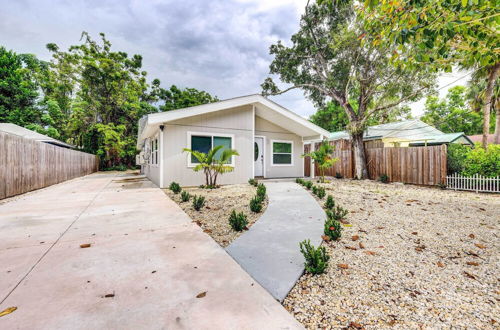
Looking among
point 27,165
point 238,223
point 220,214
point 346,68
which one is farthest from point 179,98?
point 238,223

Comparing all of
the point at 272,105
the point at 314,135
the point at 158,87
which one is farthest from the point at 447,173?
the point at 158,87

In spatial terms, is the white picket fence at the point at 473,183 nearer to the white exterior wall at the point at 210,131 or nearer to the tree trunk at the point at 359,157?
the tree trunk at the point at 359,157

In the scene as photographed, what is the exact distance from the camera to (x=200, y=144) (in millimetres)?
8766

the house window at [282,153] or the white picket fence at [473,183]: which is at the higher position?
the house window at [282,153]

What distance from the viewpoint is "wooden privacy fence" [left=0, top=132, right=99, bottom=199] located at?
604cm

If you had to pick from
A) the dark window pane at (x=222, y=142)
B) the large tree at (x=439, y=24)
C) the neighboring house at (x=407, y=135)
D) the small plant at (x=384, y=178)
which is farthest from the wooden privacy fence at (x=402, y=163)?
the dark window pane at (x=222, y=142)

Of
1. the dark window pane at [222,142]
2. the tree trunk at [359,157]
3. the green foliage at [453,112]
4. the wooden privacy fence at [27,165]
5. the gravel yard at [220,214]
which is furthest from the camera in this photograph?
the green foliage at [453,112]

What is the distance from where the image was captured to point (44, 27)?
553 inches

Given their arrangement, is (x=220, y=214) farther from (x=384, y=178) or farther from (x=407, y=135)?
(x=407, y=135)

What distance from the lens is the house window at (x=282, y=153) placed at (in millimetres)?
11281

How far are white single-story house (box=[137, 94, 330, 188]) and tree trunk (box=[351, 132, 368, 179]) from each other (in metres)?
1.82

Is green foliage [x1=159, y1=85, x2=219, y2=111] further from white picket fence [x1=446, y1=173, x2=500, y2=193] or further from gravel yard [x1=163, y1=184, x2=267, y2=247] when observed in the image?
white picket fence [x1=446, y1=173, x2=500, y2=193]

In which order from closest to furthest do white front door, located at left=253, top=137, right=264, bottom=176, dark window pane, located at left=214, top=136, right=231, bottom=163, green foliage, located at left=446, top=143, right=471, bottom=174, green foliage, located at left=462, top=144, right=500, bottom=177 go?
green foliage, located at left=462, top=144, right=500, bottom=177 < green foliage, located at left=446, top=143, right=471, bottom=174 < dark window pane, located at left=214, top=136, right=231, bottom=163 < white front door, located at left=253, top=137, right=264, bottom=176

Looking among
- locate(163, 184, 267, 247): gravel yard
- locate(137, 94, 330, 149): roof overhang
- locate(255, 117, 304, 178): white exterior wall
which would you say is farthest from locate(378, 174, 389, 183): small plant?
locate(163, 184, 267, 247): gravel yard
